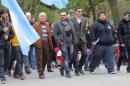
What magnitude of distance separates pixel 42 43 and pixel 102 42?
2.27 meters

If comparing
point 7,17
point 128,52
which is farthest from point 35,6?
point 7,17

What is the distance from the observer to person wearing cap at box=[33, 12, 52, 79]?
54.1 ft

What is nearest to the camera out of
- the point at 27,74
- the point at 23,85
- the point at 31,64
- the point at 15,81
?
the point at 23,85

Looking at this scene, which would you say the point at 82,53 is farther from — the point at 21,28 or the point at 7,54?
the point at 7,54

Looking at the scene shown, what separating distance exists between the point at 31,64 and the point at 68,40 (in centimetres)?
372

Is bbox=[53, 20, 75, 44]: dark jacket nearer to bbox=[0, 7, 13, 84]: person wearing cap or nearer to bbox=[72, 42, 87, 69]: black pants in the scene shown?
bbox=[72, 42, 87, 69]: black pants

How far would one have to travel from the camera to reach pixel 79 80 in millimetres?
16078

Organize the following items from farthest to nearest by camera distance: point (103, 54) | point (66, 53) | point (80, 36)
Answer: point (103, 54), point (80, 36), point (66, 53)

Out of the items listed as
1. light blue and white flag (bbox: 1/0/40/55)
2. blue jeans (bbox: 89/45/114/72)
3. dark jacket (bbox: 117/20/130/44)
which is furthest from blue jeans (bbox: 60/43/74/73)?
dark jacket (bbox: 117/20/130/44)

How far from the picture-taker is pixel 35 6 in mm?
36094

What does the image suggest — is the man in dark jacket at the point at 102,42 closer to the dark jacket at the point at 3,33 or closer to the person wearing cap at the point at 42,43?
the person wearing cap at the point at 42,43

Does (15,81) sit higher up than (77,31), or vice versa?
(77,31)

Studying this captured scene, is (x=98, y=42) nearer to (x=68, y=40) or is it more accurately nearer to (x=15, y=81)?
(x=68, y=40)

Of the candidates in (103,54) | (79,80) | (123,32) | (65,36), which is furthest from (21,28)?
(123,32)
